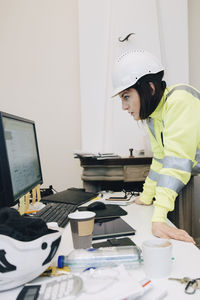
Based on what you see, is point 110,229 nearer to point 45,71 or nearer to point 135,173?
point 135,173

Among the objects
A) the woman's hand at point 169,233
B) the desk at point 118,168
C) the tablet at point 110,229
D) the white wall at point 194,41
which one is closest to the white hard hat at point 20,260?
the tablet at point 110,229

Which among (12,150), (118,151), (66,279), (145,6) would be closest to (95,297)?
(66,279)

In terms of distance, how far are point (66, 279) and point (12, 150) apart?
0.57 m

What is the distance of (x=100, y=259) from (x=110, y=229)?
280 millimetres

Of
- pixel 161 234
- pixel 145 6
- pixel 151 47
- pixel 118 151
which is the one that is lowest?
pixel 161 234

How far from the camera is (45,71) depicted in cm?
235

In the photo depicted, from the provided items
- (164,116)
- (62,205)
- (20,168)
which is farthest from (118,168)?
(20,168)

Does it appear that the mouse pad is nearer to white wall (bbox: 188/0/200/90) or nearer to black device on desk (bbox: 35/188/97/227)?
black device on desk (bbox: 35/188/97/227)

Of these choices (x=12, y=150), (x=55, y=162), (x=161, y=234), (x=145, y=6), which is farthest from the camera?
(x=55, y=162)

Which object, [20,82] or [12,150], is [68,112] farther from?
[12,150]

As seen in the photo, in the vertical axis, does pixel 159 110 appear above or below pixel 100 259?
above

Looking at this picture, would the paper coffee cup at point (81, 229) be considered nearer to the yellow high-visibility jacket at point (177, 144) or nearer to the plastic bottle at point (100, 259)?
the plastic bottle at point (100, 259)

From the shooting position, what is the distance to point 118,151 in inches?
87.4

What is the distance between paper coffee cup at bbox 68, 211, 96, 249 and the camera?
2.40 ft
